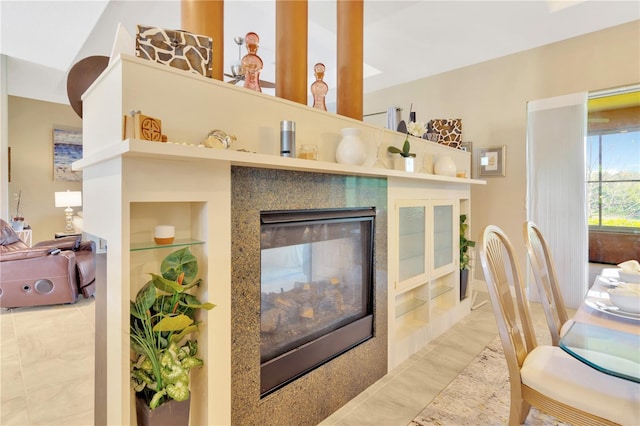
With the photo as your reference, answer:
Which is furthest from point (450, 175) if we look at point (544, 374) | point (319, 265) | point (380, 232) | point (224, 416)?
point (224, 416)

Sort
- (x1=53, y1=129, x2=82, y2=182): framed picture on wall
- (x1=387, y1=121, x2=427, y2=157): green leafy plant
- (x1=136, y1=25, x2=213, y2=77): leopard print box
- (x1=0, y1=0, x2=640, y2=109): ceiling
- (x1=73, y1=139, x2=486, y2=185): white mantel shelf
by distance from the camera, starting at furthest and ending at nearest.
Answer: (x1=53, y1=129, x2=82, y2=182): framed picture on wall
(x1=0, y1=0, x2=640, y2=109): ceiling
(x1=387, y1=121, x2=427, y2=157): green leafy plant
(x1=136, y1=25, x2=213, y2=77): leopard print box
(x1=73, y1=139, x2=486, y2=185): white mantel shelf

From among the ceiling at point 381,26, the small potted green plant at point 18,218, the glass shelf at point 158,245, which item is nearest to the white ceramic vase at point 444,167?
the ceiling at point 381,26

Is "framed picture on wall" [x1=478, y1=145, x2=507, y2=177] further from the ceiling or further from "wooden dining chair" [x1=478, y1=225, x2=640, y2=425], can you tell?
"wooden dining chair" [x1=478, y1=225, x2=640, y2=425]

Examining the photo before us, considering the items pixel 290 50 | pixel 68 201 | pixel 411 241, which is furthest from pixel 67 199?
pixel 411 241

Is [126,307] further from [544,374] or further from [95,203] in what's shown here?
[544,374]

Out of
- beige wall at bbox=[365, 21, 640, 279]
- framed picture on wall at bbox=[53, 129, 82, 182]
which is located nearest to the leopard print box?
beige wall at bbox=[365, 21, 640, 279]

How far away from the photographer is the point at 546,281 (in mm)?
1928

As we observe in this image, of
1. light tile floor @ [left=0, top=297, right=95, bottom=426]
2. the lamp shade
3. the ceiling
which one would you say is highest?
the ceiling

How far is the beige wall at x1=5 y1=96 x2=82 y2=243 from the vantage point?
576cm

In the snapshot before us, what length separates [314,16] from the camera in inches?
138

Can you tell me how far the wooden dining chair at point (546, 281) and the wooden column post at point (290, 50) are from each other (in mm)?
1608

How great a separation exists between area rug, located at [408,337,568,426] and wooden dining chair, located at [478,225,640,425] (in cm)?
23

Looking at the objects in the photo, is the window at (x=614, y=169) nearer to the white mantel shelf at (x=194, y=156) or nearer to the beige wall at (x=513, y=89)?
the beige wall at (x=513, y=89)

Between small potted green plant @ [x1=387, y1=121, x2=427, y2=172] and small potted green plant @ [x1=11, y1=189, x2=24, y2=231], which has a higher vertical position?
small potted green plant @ [x1=387, y1=121, x2=427, y2=172]
